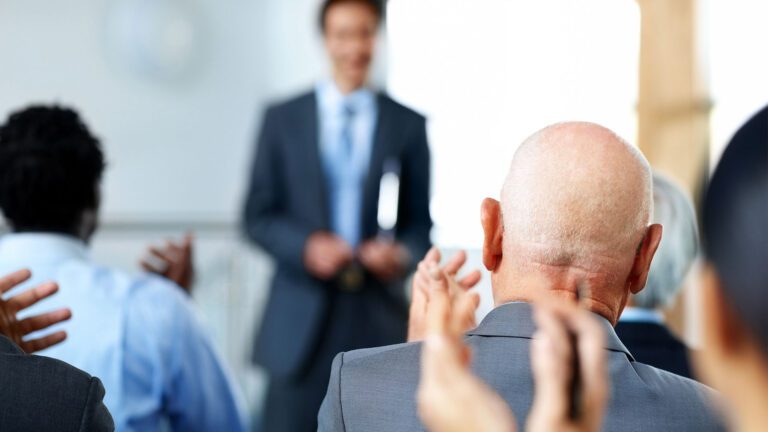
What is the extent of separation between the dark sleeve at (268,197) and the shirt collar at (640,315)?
1.65 meters

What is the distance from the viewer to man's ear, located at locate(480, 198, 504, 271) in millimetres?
1635

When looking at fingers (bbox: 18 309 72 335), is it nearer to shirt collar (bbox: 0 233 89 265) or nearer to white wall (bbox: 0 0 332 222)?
shirt collar (bbox: 0 233 89 265)

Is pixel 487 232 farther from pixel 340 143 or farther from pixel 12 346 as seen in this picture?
pixel 340 143

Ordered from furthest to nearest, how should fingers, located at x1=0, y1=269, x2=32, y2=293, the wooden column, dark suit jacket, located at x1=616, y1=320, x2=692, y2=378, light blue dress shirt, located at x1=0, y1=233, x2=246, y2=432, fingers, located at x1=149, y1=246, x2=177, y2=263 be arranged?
the wooden column < fingers, located at x1=149, y1=246, x2=177, y2=263 < light blue dress shirt, located at x1=0, y1=233, x2=246, y2=432 < dark suit jacket, located at x1=616, y1=320, x2=692, y2=378 < fingers, located at x1=0, y1=269, x2=32, y2=293

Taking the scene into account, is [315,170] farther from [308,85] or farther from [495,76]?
[308,85]

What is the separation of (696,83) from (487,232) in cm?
360

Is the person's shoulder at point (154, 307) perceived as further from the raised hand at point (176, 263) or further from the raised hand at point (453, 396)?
the raised hand at point (453, 396)

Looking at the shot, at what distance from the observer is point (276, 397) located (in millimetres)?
3895

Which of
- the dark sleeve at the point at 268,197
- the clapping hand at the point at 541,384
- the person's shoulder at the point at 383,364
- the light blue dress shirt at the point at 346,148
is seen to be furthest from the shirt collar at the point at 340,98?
the clapping hand at the point at 541,384

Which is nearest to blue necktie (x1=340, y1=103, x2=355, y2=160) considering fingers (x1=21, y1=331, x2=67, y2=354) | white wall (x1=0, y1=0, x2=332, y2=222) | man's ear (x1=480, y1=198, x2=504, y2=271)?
fingers (x1=21, y1=331, x2=67, y2=354)

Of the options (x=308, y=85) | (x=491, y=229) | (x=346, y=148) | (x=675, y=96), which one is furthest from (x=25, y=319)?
(x=308, y=85)

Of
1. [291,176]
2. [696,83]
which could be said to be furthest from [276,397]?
[696,83]

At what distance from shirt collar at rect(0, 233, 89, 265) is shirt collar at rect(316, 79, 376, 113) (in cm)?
166

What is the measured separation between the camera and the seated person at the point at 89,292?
2293mm
